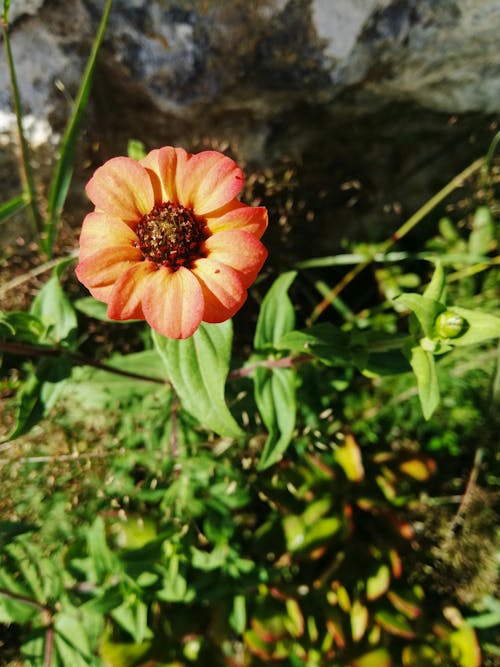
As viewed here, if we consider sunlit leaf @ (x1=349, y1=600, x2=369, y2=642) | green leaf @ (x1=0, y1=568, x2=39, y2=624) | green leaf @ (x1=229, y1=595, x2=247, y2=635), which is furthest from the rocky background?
sunlit leaf @ (x1=349, y1=600, x2=369, y2=642)

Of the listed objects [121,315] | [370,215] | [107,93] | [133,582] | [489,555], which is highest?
[107,93]

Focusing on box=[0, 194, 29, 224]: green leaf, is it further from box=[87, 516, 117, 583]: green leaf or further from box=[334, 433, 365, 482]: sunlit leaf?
box=[334, 433, 365, 482]: sunlit leaf

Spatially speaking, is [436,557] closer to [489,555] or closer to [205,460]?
[489,555]

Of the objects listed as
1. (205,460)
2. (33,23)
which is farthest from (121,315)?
(33,23)

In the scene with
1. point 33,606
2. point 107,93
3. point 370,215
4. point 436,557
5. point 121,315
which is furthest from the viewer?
point 370,215

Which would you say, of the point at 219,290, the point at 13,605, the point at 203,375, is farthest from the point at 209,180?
the point at 13,605

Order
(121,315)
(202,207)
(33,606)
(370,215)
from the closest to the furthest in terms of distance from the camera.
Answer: (121,315)
(202,207)
(33,606)
(370,215)
